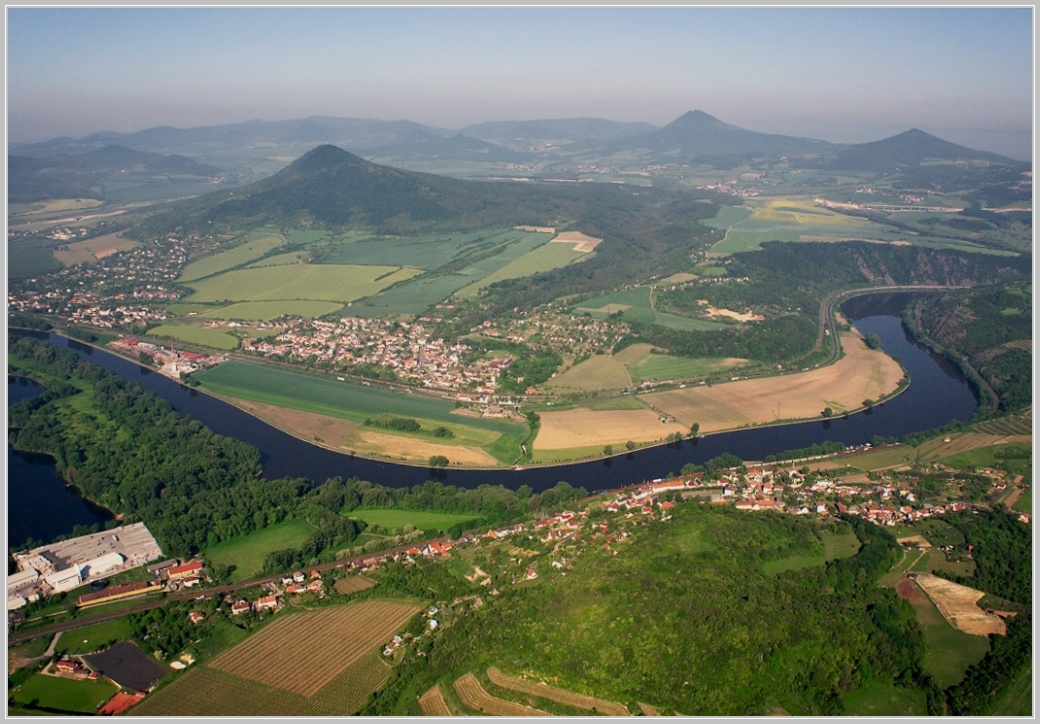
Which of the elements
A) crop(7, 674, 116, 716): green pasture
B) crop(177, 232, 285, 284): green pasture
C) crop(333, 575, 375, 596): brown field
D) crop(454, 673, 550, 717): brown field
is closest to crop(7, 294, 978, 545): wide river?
crop(333, 575, 375, 596): brown field

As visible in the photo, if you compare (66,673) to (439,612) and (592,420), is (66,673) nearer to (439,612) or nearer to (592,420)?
(439,612)

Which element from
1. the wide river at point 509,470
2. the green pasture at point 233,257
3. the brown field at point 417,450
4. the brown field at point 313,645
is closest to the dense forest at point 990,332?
the wide river at point 509,470

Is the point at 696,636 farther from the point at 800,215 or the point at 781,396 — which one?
the point at 800,215

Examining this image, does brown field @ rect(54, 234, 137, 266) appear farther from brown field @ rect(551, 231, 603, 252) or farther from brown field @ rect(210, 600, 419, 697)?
brown field @ rect(210, 600, 419, 697)

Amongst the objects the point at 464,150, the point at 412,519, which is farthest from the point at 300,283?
the point at 464,150

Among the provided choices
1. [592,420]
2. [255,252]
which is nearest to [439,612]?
[592,420]

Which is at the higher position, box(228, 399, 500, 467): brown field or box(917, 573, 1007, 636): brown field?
box(228, 399, 500, 467): brown field

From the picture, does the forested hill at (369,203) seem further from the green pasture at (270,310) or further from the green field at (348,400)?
the green field at (348,400)
